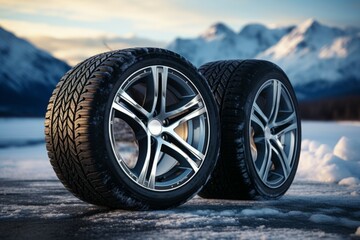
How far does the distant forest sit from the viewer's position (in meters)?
104

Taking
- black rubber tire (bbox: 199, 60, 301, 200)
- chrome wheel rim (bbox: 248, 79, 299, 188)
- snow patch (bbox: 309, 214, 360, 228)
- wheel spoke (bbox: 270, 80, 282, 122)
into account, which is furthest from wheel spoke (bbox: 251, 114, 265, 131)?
snow patch (bbox: 309, 214, 360, 228)

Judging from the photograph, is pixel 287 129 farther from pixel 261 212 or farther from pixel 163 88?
pixel 163 88

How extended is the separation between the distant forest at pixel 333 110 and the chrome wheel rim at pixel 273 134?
9706cm

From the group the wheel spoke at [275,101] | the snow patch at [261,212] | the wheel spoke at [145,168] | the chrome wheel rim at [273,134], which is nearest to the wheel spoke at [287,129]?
the chrome wheel rim at [273,134]

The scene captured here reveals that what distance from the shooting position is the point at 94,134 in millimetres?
4191

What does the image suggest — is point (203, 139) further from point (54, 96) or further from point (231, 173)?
point (54, 96)

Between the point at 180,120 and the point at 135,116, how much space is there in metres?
0.50

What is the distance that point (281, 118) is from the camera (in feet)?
20.8

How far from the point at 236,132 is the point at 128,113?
1.31 m

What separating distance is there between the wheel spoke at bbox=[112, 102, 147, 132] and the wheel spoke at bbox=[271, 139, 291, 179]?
188cm

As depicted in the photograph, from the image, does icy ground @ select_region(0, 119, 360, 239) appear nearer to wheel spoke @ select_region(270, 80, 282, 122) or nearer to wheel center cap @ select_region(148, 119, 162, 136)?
wheel center cap @ select_region(148, 119, 162, 136)

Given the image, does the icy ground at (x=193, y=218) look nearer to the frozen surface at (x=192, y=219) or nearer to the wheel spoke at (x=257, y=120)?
the frozen surface at (x=192, y=219)

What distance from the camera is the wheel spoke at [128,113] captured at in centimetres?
442

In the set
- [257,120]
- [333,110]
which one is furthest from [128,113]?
[333,110]
